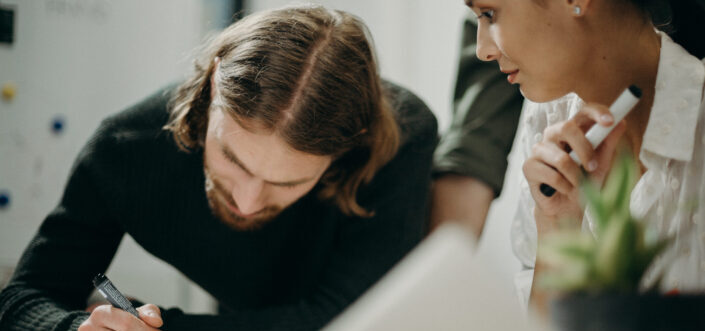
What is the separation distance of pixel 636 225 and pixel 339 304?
72 centimetres

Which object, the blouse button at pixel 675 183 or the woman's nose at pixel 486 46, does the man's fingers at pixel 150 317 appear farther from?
the blouse button at pixel 675 183

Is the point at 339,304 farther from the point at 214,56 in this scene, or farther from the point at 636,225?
the point at 636,225

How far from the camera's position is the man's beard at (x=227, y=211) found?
3.45 ft

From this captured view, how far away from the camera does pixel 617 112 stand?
0.65 m

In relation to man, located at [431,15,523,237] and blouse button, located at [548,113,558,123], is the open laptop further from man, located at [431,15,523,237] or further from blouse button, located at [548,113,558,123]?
man, located at [431,15,523,237]

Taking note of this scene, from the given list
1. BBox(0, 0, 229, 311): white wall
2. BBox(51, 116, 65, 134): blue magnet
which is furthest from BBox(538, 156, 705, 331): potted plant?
BBox(51, 116, 65, 134): blue magnet

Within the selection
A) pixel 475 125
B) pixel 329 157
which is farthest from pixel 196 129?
pixel 475 125

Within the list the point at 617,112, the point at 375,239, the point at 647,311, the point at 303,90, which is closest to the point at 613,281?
the point at 647,311

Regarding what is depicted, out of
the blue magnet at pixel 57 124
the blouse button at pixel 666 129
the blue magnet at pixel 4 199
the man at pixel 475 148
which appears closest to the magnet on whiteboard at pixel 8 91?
the blue magnet at pixel 57 124

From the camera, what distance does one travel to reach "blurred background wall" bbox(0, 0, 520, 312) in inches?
69.2

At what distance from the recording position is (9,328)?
3.17ft

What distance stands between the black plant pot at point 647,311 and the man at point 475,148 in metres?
0.92

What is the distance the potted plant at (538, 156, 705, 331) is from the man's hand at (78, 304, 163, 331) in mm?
590

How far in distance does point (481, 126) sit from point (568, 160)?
2.13ft
